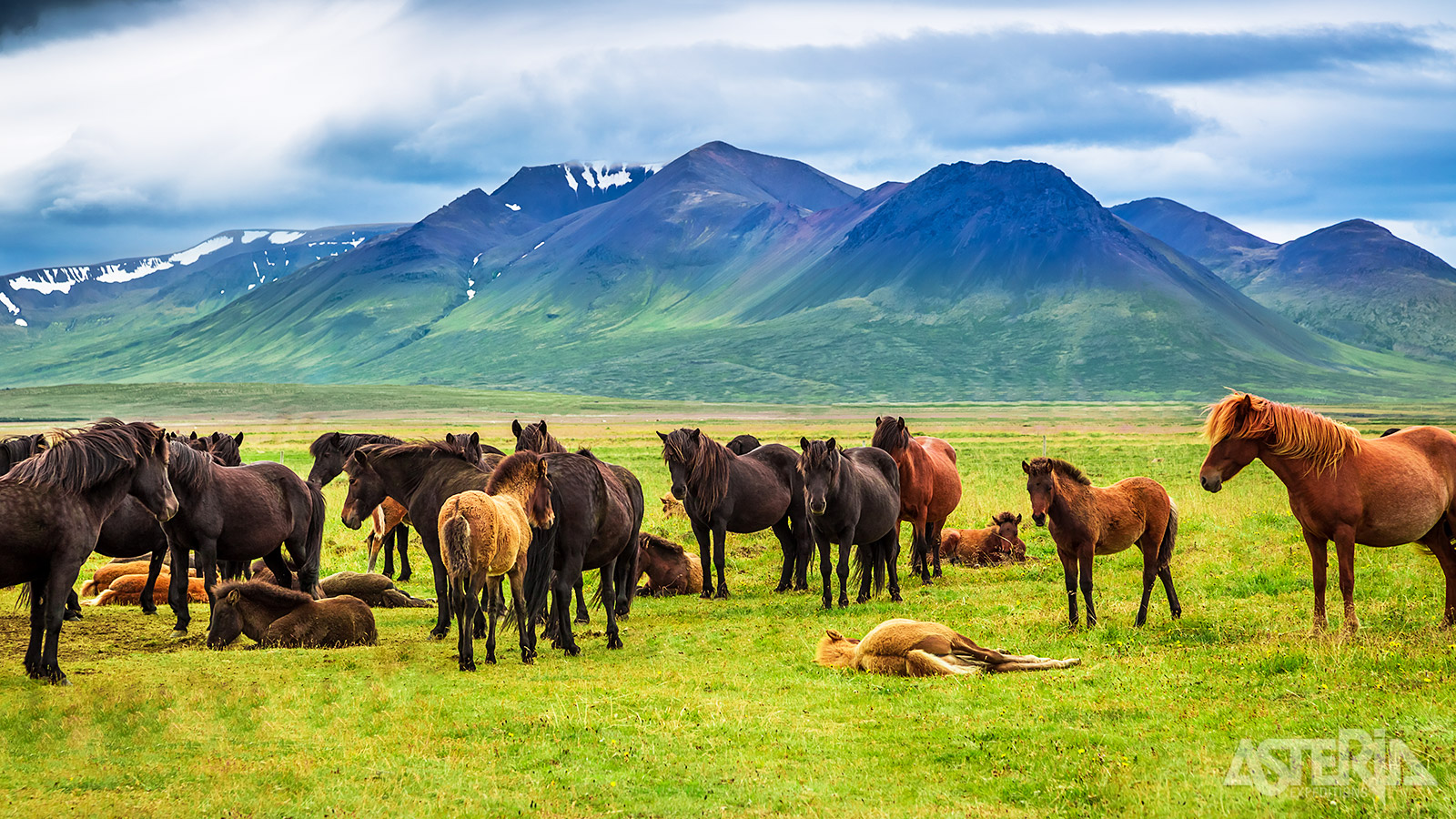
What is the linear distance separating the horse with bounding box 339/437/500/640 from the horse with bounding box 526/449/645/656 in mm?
1006

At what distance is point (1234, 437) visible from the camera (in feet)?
34.9

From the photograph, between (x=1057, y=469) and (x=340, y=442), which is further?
(x=340, y=442)

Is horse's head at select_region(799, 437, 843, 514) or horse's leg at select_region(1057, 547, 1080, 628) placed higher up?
horse's head at select_region(799, 437, 843, 514)

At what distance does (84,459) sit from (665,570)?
28.9ft

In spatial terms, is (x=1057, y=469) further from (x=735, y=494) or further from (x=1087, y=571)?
(x=735, y=494)

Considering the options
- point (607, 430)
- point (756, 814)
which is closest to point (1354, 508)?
point (756, 814)

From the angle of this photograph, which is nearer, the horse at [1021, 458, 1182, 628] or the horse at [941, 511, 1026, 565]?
the horse at [1021, 458, 1182, 628]

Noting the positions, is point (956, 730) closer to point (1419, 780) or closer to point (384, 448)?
point (1419, 780)

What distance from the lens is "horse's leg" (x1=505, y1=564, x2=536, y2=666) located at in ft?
36.0

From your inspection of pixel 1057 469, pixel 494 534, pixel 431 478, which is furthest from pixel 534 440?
pixel 1057 469

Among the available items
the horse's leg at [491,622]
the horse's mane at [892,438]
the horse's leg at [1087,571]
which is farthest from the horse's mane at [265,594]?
the horse's mane at [892,438]

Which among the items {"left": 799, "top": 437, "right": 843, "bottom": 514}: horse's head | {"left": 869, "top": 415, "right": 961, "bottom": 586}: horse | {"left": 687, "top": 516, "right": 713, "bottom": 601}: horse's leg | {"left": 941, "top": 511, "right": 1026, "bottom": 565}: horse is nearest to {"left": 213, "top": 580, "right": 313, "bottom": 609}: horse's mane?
{"left": 687, "top": 516, "right": 713, "bottom": 601}: horse's leg

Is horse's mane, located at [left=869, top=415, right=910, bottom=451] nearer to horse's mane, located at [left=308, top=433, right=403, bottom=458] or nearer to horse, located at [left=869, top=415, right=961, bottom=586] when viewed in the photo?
horse, located at [left=869, top=415, right=961, bottom=586]

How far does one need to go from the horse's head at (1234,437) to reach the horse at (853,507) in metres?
5.19
